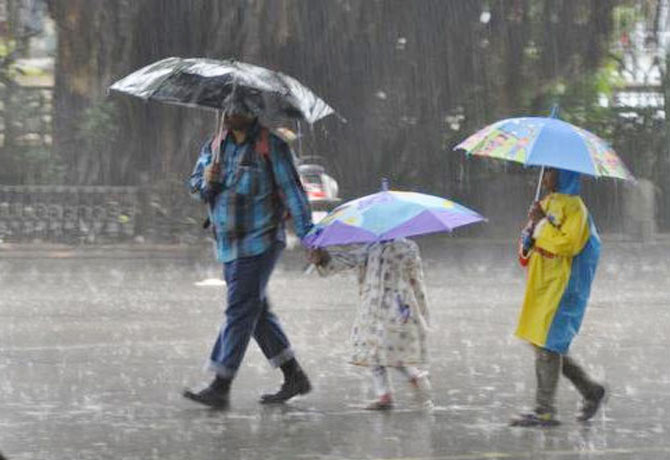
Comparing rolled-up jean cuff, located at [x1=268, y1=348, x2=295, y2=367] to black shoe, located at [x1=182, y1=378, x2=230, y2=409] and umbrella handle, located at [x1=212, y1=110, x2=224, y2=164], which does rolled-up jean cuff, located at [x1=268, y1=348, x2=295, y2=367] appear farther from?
umbrella handle, located at [x1=212, y1=110, x2=224, y2=164]

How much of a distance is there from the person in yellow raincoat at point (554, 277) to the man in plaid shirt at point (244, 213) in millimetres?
1240

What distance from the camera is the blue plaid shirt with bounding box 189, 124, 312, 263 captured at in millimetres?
7938

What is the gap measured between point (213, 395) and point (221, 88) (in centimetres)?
166

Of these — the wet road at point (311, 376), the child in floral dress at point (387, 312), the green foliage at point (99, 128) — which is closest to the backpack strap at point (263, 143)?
the child in floral dress at point (387, 312)

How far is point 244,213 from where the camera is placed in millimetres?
7969

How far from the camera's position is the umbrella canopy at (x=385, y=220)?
7.69 metres

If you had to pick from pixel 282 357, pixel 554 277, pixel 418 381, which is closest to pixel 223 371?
pixel 282 357

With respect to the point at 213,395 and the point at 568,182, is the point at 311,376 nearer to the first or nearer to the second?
the point at 213,395

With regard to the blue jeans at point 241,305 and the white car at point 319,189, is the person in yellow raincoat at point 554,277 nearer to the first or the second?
the blue jeans at point 241,305

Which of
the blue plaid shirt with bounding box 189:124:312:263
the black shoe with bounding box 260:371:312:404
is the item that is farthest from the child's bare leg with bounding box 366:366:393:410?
the blue plaid shirt with bounding box 189:124:312:263

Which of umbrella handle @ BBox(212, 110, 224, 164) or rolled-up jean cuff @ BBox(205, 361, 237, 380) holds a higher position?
umbrella handle @ BBox(212, 110, 224, 164)

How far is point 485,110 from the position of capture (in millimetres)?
26312

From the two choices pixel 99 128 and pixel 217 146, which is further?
pixel 99 128

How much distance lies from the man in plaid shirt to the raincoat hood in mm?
1340
